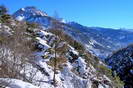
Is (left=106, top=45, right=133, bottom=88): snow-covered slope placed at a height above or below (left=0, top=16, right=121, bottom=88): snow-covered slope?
below

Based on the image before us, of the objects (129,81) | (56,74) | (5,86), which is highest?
(5,86)

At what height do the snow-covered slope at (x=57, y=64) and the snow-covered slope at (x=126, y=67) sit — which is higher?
the snow-covered slope at (x=57, y=64)

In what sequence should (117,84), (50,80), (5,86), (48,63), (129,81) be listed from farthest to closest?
1. (129,81)
2. (117,84)
3. (48,63)
4. (50,80)
5. (5,86)

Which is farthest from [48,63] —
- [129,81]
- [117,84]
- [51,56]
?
[129,81]

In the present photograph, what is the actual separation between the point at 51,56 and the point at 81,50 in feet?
50.6

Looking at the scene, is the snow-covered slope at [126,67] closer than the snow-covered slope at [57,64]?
No

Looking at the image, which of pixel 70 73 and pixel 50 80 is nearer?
pixel 50 80

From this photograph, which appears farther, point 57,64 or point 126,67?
point 126,67

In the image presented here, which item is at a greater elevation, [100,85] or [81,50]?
[81,50]

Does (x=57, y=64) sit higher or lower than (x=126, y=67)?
higher

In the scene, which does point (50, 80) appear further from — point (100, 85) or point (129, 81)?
point (129, 81)

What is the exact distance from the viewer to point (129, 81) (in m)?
103

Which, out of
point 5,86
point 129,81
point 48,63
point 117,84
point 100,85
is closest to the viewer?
point 5,86

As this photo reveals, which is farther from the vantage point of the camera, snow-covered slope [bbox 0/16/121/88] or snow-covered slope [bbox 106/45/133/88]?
snow-covered slope [bbox 106/45/133/88]
